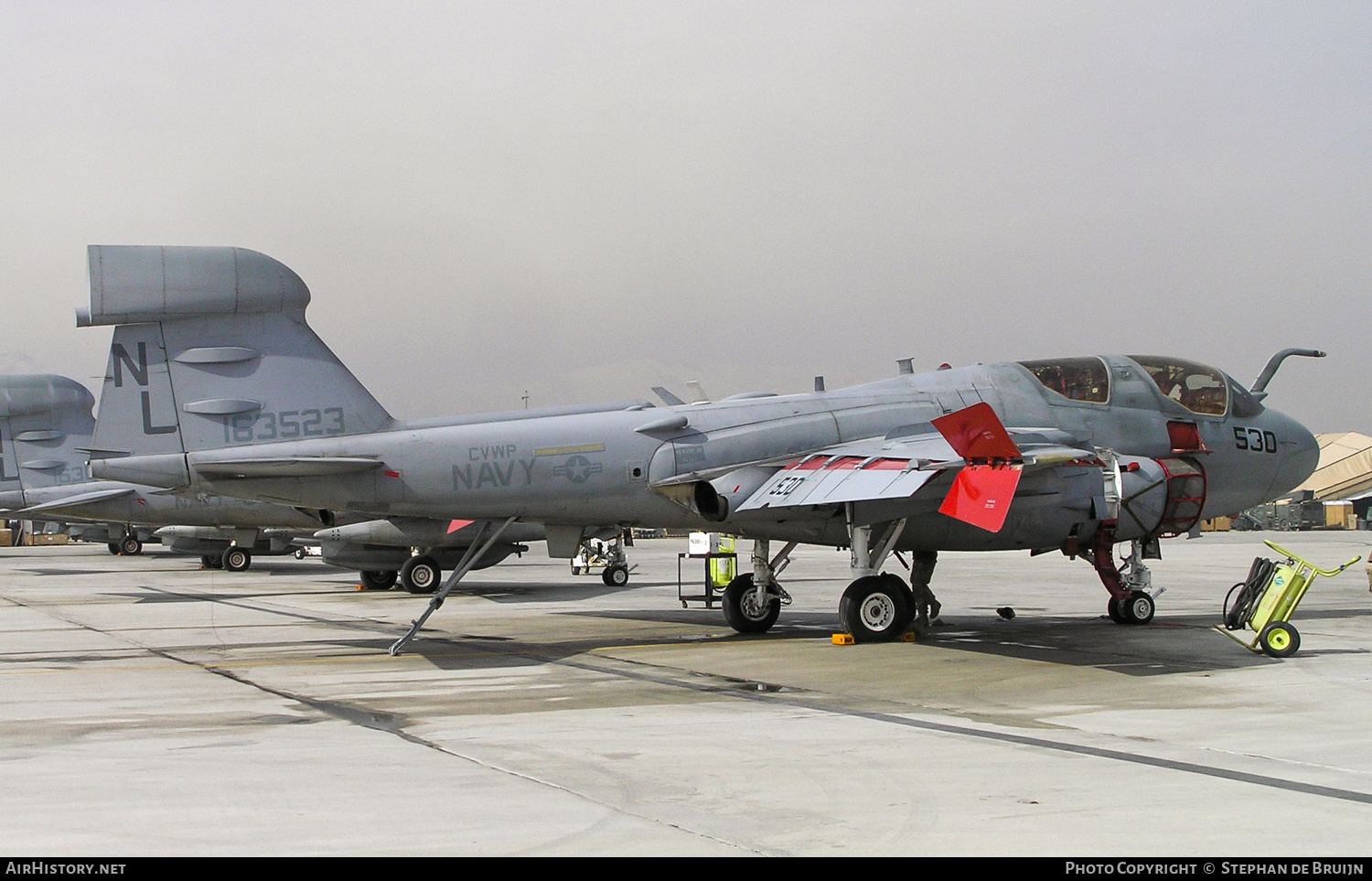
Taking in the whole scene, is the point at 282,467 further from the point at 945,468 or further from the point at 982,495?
the point at 982,495

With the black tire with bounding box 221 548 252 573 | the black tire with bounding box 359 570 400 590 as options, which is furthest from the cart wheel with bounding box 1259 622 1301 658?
the black tire with bounding box 221 548 252 573

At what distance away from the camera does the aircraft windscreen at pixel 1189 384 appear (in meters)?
15.9

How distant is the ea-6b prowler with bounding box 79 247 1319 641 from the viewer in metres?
12.9

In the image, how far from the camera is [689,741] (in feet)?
26.5

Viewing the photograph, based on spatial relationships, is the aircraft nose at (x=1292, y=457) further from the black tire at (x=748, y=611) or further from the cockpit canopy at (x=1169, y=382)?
the black tire at (x=748, y=611)

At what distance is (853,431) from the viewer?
48.6 ft

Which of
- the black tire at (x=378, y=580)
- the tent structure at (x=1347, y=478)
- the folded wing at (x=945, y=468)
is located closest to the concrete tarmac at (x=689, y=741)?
the folded wing at (x=945, y=468)

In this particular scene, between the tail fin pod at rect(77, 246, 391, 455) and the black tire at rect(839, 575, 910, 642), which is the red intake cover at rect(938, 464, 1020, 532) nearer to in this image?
the black tire at rect(839, 575, 910, 642)

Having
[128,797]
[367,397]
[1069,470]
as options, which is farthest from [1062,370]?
[128,797]

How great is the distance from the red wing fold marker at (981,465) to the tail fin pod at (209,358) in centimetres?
653

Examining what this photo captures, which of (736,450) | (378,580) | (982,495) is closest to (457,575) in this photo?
(736,450)

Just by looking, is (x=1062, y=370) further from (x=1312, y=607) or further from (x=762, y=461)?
(x=1312, y=607)

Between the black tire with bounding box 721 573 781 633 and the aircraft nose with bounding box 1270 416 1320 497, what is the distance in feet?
23.3

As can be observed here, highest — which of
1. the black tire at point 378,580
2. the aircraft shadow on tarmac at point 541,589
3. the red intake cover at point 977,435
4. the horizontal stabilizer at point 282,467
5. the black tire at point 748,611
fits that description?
the red intake cover at point 977,435
